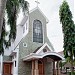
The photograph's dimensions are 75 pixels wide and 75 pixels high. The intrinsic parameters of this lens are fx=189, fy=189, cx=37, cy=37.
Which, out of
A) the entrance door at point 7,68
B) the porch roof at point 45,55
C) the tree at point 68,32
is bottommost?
the entrance door at point 7,68

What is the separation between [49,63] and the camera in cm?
2570

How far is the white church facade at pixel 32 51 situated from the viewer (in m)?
23.3

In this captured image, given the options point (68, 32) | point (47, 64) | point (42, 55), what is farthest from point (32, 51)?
point (68, 32)

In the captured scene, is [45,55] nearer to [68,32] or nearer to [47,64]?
[68,32]

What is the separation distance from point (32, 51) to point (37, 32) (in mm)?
2905

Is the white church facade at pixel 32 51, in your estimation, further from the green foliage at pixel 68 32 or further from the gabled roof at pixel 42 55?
the green foliage at pixel 68 32

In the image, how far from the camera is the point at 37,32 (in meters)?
26.0

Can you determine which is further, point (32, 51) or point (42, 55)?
point (32, 51)

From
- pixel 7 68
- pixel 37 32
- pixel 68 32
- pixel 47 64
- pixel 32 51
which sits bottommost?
pixel 7 68

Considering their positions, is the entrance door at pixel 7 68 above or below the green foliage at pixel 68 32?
below

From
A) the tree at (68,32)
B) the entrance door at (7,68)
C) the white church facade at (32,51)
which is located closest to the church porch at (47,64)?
the white church facade at (32,51)

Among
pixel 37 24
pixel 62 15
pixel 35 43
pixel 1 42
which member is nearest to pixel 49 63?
pixel 35 43

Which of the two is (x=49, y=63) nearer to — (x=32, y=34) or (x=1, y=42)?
(x=32, y=34)

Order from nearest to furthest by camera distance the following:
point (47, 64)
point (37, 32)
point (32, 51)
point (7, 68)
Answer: point (32, 51), point (47, 64), point (37, 32), point (7, 68)
